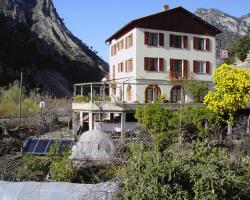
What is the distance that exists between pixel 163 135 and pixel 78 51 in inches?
A: 4995

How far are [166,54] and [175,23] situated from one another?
120 inches

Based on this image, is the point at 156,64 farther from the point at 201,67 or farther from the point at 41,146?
the point at 41,146

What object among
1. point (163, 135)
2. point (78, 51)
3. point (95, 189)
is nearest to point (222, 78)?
point (163, 135)

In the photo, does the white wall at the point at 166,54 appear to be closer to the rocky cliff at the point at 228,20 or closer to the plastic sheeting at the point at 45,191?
the plastic sheeting at the point at 45,191

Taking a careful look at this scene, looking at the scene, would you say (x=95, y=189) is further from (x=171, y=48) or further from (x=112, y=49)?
(x=112, y=49)

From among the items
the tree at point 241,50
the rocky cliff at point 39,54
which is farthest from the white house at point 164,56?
the rocky cliff at point 39,54

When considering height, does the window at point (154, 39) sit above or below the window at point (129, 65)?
above

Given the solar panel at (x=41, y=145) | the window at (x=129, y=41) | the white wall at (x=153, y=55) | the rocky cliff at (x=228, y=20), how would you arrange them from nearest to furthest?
the solar panel at (x=41, y=145)
the white wall at (x=153, y=55)
the window at (x=129, y=41)
the rocky cliff at (x=228, y=20)

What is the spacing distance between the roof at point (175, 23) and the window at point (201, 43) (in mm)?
647

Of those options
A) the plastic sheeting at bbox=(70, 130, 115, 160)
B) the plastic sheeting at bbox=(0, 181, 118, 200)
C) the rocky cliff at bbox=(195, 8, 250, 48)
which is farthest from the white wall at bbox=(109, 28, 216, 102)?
the rocky cliff at bbox=(195, 8, 250, 48)

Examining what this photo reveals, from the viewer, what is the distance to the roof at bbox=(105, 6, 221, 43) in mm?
39562

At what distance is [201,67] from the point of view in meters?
41.5

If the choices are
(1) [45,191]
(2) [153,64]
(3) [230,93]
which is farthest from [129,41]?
(1) [45,191]

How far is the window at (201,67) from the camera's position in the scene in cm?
4110
